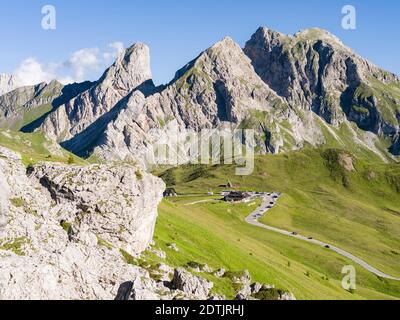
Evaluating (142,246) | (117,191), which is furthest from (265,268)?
(117,191)

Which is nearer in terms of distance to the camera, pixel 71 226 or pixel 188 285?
pixel 188 285

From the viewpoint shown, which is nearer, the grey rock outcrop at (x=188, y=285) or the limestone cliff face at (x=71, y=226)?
the limestone cliff face at (x=71, y=226)

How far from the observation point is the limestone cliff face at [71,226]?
133ft

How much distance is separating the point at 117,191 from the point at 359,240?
15446 centimetres

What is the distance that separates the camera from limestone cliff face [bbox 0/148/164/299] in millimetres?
40688

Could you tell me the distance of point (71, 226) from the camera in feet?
173

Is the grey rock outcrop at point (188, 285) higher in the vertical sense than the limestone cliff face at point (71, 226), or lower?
lower

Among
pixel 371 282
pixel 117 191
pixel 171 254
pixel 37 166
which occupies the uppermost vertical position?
pixel 37 166

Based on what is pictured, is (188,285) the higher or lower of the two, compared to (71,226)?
lower

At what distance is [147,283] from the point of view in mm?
46062
